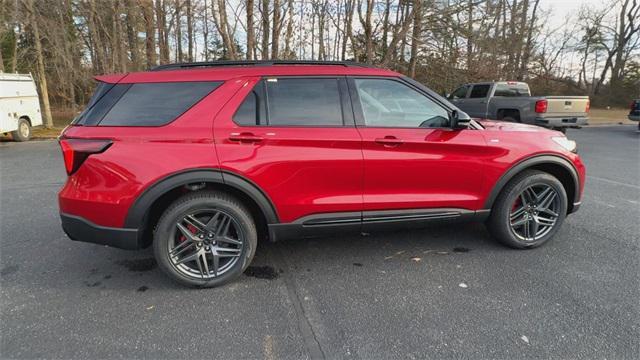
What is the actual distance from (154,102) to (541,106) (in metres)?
10.4

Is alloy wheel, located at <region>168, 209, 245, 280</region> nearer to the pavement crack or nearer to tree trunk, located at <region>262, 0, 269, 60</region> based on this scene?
the pavement crack

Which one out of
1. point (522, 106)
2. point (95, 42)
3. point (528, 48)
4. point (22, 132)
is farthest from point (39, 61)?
point (528, 48)

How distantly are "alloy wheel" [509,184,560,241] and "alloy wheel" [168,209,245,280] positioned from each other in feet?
8.53

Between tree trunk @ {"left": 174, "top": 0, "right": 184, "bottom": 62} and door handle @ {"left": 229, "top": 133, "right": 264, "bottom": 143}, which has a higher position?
tree trunk @ {"left": 174, "top": 0, "right": 184, "bottom": 62}

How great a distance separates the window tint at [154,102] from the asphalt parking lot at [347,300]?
1.30 meters

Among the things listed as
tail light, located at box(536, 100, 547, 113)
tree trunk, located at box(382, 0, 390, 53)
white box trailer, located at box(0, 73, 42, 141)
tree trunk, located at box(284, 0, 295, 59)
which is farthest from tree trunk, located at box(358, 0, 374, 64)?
white box trailer, located at box(0, 73, 42, 141)

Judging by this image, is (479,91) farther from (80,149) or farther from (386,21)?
(80,149)

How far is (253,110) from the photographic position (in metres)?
2.77

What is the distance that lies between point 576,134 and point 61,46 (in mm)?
19544

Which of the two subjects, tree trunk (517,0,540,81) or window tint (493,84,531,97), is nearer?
window tint (493,84,531,97)

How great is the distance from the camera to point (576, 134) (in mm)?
13539

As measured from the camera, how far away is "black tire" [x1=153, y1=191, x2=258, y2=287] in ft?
8.75

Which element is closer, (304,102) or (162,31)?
(304,102)

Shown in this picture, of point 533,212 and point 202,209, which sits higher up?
point 202,209
